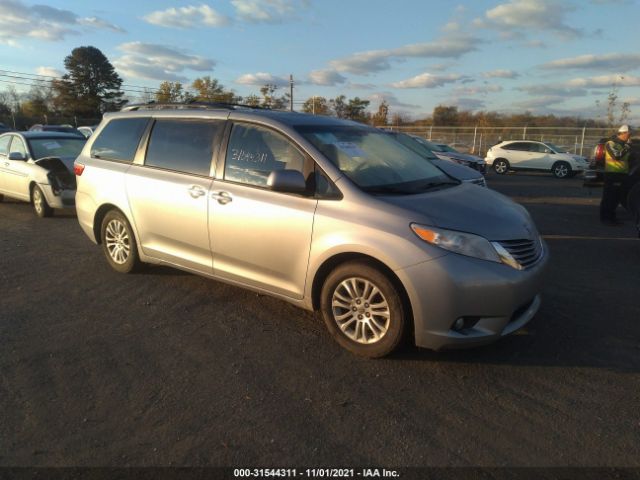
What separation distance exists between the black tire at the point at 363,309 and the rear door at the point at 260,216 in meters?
0.31

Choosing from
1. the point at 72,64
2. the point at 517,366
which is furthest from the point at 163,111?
the point at 72,64

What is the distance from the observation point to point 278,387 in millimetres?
3303

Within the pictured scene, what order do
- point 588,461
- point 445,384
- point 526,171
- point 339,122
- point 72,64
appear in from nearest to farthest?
1. point 588,461
2. point 445,384
3. point 339,122
4. point 526,171
5. point 72,64

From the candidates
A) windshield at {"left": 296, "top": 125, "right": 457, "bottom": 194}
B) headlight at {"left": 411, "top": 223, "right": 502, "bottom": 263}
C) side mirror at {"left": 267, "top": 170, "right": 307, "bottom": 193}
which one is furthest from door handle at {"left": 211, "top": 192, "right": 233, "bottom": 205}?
headlight at {"left": 411, "top": 223, "right": 502, "bottom": 263}

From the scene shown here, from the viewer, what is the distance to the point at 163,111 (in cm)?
512

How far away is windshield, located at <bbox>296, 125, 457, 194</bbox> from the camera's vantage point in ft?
12.8

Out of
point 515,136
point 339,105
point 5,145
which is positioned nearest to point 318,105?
point 339,105

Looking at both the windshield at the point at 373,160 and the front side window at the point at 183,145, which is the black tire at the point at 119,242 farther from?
the windshield at the point at 373,160

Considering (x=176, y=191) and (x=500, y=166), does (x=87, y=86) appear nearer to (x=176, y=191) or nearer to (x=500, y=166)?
(x=500, y=166)

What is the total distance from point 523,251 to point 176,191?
10.2ft

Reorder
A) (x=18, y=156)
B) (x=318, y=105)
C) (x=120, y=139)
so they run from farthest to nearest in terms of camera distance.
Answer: (x=318, y=105), (x=18, y=156), (x=120, y=139)

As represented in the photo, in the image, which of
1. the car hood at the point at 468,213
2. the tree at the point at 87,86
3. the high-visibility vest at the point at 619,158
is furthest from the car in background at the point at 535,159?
the tree at the point at 87,86

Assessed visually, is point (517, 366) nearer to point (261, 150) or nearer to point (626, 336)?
point (626, 336)

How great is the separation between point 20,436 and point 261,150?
269 centimetres
